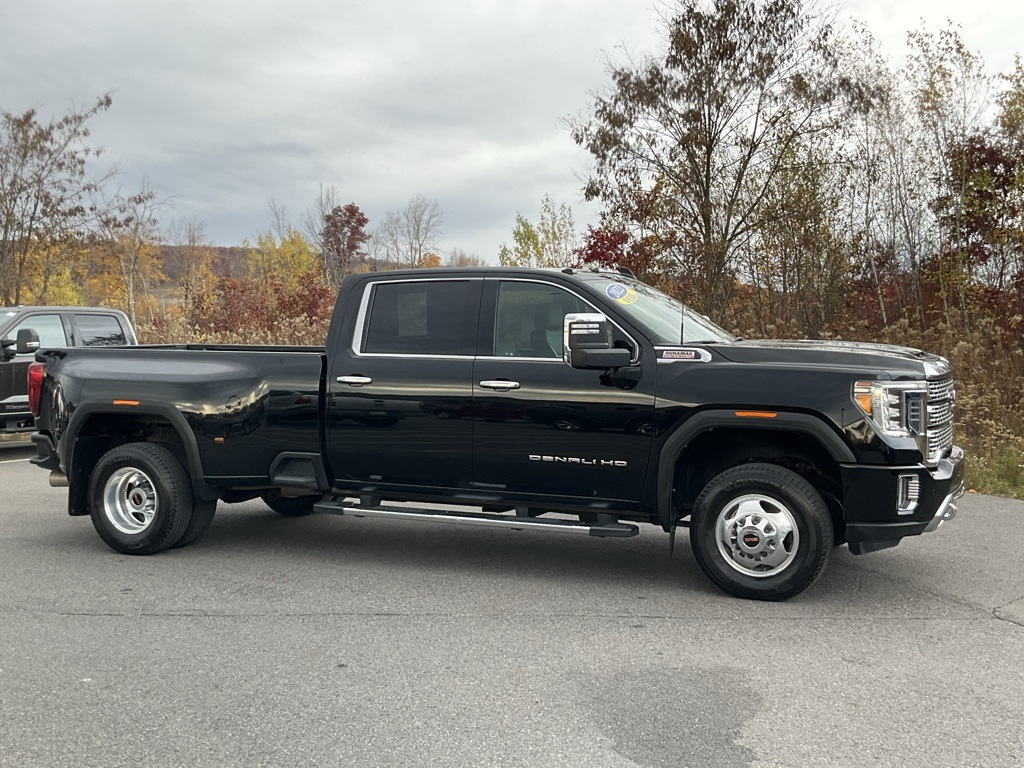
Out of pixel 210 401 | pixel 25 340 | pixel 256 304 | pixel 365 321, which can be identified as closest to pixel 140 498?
pixel 210 401

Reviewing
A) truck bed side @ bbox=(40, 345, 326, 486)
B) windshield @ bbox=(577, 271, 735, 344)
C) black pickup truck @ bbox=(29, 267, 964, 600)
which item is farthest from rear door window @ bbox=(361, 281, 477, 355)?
windshield @ bbox=(577, 271, 735, 344)

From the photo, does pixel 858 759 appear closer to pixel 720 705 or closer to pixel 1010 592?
pixel 720 705

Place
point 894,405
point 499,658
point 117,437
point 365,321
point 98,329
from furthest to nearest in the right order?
point 98,329 < point 117,437 < point 365,321 < point 894,405 < point 499,658

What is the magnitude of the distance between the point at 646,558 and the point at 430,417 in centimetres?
186

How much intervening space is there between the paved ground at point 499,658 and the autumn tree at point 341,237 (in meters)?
43.2

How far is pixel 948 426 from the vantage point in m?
6.04

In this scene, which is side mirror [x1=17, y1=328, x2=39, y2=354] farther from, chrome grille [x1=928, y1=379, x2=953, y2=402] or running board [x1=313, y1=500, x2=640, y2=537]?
chrome grille [x1=928, y1=379, x2=953, y2=402]

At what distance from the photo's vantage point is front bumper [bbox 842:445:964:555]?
17.9 feet

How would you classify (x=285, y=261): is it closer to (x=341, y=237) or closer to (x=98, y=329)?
→ (x=341, y=237)

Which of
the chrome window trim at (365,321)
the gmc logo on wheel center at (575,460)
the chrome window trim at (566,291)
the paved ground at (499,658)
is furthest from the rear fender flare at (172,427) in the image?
the gmc logo on wheel center at (575,460)

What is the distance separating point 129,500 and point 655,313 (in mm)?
4015

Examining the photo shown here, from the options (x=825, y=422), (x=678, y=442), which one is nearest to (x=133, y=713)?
(x=678, y=442)

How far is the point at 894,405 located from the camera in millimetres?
5469

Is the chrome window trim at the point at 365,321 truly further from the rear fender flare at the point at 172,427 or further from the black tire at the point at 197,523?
the black tire at the point at 197,523
